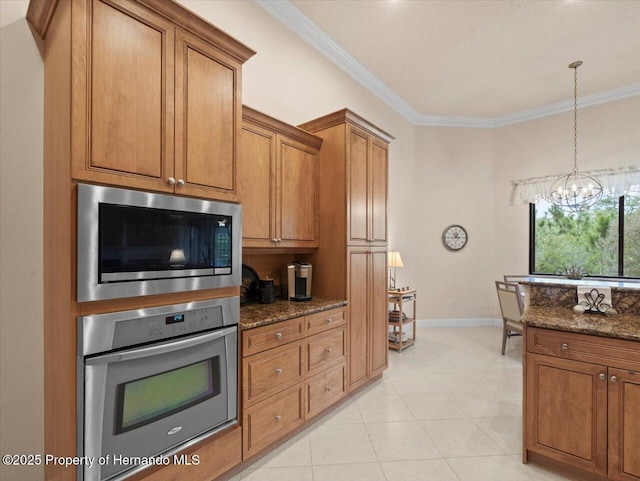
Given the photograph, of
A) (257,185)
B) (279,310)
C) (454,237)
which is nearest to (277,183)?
(257,185)

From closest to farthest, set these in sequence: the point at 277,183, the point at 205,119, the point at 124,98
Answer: the point at 124,98 < the point at 205,119 < the point at 277,183

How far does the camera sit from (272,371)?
218cm

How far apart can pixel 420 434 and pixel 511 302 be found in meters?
2.49

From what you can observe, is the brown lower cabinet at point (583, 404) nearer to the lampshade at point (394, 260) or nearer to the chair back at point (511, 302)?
the chair back at point (511, 302)

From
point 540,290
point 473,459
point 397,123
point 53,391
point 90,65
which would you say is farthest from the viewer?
point 397,123

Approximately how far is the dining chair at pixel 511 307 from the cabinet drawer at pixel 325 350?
2.56 meters

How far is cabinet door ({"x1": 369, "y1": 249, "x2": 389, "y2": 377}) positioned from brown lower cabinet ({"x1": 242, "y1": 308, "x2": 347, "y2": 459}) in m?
0.52

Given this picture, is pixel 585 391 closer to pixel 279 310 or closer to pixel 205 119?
pixel 279 310

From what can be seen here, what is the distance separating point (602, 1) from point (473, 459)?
4.18m

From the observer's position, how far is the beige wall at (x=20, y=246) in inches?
61.8

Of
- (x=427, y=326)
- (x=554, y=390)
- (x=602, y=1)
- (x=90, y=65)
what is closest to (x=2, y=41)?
(x=90, y=65)

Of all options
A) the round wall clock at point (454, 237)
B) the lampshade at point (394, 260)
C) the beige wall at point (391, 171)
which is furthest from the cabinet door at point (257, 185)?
the round wall clock at point (454, 237)

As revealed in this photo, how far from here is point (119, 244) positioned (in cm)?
144

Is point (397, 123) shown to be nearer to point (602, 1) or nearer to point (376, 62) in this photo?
point (376, 62)
